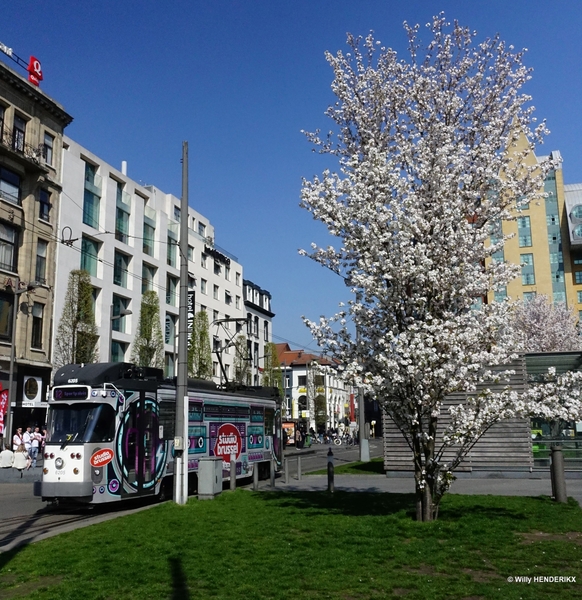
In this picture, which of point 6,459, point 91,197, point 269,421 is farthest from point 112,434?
point 91,197

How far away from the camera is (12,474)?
1055 inches

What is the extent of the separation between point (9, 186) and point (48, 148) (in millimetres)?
4940

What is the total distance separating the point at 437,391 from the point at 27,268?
3210 cm

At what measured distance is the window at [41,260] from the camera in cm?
3978

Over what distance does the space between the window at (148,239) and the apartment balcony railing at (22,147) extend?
14.4 metres

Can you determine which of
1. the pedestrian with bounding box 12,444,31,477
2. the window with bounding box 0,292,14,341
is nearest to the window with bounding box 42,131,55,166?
the window with bounding box 0,292,14,341

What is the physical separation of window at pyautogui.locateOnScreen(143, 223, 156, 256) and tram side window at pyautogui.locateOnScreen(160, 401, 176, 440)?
37.6 meters

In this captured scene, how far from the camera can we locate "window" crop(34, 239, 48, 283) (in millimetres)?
39781

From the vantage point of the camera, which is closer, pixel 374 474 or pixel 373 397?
pixel 373 397

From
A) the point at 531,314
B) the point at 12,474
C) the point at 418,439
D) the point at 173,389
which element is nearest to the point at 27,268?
the point at 12,474

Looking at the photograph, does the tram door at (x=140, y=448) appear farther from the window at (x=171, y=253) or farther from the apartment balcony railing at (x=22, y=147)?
the window at (x=171, y=253)

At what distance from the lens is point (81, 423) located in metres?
15.9

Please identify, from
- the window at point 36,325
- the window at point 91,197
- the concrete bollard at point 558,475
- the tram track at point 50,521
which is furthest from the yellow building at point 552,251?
the tram track at point 50,521

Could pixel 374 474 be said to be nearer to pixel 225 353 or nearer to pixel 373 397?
pixel 373 397
